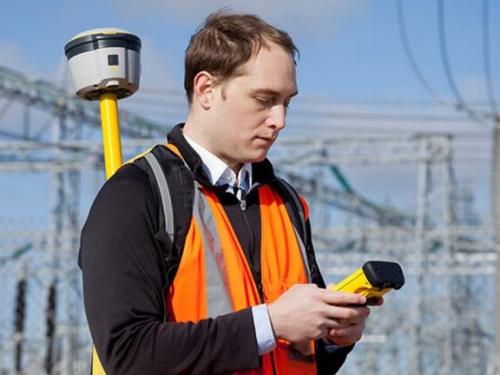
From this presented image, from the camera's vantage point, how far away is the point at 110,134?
9.05ft

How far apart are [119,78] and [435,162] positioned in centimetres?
1238

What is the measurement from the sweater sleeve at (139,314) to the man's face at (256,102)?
0.73 feet

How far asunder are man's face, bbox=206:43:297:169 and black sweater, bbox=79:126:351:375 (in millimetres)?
199

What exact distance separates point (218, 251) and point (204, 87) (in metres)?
0.33

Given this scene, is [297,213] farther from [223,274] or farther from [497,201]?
[497,201]

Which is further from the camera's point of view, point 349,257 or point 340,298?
point 349,257

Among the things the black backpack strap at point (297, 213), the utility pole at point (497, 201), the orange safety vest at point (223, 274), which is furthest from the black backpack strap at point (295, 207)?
the utility pole at point (497, 201)

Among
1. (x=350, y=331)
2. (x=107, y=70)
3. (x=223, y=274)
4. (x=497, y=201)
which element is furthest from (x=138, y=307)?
(x=497, y=201)

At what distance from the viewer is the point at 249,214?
250 cm

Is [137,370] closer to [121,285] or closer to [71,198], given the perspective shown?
[121,285]

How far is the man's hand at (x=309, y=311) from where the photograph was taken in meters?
2.23

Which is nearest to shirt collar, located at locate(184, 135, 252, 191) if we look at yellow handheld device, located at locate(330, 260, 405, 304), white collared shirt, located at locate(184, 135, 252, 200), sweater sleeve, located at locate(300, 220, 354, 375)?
white collared shirt, located at locate(184, 135, 252, 200)

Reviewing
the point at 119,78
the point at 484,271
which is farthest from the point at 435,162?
the point at 119,78

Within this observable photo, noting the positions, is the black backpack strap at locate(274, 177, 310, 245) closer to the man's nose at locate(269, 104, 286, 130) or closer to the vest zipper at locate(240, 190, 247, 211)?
the vest zipper at locate(240, 190, 247, 211)
